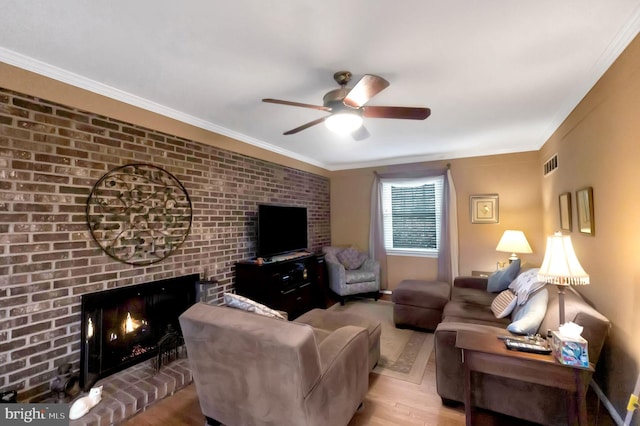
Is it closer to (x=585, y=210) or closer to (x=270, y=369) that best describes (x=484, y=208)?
(x=585, y=210)

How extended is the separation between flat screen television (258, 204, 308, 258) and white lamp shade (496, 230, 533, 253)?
2816 millimetres

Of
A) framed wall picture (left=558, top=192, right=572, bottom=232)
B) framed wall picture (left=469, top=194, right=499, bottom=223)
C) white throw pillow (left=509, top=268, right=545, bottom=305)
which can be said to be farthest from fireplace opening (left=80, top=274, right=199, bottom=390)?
framed wall picture (left=469, top=194, right=499, bottom=223)

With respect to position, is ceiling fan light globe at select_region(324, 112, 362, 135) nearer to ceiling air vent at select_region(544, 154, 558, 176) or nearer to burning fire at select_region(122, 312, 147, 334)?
burning fire at select_region(122, 312, 147, 334)

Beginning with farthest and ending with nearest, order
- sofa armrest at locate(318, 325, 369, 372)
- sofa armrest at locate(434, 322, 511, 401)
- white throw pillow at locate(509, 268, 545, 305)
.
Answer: white throw pillow at locate(509, 268, 545, 305) → sofa armrest at locate(434, 322, 511, 401) → sofa armrest at locate(318, 325, 369, 372)

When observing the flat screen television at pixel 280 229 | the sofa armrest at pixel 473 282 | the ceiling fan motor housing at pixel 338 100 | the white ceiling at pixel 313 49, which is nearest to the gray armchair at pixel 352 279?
the flat screen television at pixel 280 229

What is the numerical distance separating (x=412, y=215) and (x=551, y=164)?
2083mm

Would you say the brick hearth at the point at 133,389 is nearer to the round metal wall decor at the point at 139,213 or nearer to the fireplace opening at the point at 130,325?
the fireplace opening at the point at 130,325

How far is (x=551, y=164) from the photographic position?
3375mm

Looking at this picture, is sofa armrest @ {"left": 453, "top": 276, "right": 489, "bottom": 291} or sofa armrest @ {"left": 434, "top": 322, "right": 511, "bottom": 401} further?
sofa armrest @ {"left": 453, "top": 276, "right": 489, "bottom": 291}

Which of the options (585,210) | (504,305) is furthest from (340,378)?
(585,210)

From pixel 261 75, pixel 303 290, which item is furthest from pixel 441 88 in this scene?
pixel 303 290

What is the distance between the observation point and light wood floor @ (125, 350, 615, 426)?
1.90m

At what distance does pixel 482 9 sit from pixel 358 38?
65cm

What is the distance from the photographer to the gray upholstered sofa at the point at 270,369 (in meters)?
1.40
